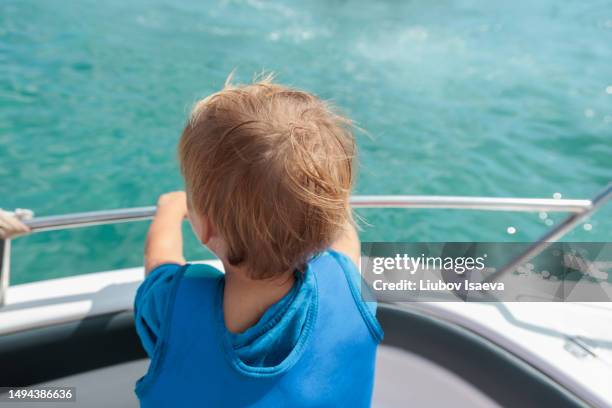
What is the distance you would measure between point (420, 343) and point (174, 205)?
70cm

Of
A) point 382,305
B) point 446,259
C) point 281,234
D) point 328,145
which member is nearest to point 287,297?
point 281,234

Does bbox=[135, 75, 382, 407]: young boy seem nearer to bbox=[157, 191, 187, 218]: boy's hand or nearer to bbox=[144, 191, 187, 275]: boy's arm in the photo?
bbox=[144, 191, 187, 275]: boy's arm

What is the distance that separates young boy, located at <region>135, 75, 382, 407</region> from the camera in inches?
24.7

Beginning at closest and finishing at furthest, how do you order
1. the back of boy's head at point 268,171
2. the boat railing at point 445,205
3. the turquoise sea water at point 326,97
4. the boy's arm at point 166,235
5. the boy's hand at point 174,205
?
the back of boy's head at point 268,171
the boy's arm at point 166,235
the boy's hand at point 174,205
the boat railing at point 445,205
the turquoise sea water at point 326,97

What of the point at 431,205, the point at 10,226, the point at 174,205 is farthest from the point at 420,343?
the point at 10,226

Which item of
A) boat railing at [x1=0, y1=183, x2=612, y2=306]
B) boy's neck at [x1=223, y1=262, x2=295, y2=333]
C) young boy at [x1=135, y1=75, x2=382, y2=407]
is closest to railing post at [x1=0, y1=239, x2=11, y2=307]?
boat railing at [x1=0, y1=183, x2=612, y2=306]

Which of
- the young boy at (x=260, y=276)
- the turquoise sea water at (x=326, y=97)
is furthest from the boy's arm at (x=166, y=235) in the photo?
the turquoise sea water at (x=326, y=97)

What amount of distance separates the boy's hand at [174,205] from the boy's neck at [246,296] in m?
0.32

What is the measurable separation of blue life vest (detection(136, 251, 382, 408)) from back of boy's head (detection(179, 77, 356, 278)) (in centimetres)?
7

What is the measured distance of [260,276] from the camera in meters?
0.70

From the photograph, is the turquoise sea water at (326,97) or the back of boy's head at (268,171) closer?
the back of boy's head at (268,171)

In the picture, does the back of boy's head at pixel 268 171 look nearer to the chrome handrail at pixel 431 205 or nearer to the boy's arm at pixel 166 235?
the boy's arm at pixel 166 235

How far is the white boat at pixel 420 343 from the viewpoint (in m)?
1.14

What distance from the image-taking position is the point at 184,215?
3.30 feet
